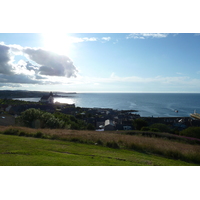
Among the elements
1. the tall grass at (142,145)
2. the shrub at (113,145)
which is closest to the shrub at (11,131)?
the tall grass at (142,145)

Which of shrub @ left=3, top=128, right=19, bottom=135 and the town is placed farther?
the town

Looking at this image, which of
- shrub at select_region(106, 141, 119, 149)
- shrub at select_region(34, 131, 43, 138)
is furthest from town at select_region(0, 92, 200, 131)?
shrub at select_region(106, 141, 119, 149)

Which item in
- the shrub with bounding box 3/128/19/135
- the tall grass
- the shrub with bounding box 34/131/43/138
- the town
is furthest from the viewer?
the town

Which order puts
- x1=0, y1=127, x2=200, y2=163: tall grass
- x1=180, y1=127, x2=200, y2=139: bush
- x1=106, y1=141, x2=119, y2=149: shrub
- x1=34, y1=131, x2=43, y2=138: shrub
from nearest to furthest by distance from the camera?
1. x1=0, y1=127, x2=200, y2=163: tall grass
2. x1=106, y1=141, x2=119, y2=149: shrub
3. x1=34, y1=131, x2=43, y2=138: shrub
4. x1=180, y1=127, x2=200, y2=139: bush

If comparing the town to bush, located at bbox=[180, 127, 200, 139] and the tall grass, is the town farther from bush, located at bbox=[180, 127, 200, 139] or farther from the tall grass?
bush, located at bbox=[180, 127, 200, 139]

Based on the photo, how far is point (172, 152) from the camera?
1005 cm

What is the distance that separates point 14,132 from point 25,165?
29.8 feet

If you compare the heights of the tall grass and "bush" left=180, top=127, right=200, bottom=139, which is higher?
the tall grass

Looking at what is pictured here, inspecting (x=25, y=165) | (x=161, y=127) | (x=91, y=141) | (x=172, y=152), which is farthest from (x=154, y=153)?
(x=161, y=127)

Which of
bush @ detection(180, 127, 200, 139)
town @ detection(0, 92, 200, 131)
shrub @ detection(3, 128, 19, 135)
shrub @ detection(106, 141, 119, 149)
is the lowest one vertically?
town @ detection(0, 92, 200, 131)

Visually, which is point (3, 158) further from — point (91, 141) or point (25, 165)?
point (91, 141)

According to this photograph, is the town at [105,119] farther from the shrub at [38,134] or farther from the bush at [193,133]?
the bush at [193,133]

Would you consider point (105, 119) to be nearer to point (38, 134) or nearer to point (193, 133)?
point (193, 133)

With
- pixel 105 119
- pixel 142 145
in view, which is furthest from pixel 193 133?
pixel 105 119
